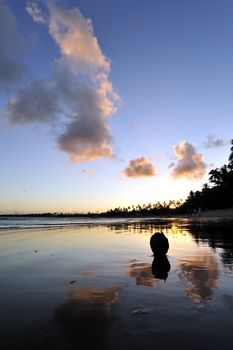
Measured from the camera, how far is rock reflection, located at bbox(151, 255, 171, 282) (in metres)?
10.2

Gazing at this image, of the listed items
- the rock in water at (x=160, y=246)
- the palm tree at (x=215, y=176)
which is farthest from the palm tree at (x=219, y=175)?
the rock in water at (x=160, y=246)

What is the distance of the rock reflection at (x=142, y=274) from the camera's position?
9.09 metres

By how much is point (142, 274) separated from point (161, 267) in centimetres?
154

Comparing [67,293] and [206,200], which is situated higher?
Answer: [206,200]

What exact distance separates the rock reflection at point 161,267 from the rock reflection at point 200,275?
0.47m

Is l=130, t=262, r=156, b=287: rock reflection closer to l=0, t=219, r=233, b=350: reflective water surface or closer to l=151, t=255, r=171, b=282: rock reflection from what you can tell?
l=0, t=219, r=233, b=350: reflective water surface

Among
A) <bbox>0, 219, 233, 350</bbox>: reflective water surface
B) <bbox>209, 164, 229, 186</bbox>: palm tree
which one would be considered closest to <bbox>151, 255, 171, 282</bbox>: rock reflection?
<bbox>0, 219, 233, 350</bbox>: reflective water surface

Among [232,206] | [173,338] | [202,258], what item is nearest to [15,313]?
[173,338]

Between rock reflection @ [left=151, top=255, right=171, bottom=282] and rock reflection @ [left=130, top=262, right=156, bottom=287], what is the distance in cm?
17

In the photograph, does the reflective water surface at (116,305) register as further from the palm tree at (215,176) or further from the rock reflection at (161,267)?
the palm tree at (215,176)

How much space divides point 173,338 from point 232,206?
100848 millimetres

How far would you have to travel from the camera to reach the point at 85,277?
1010 cm

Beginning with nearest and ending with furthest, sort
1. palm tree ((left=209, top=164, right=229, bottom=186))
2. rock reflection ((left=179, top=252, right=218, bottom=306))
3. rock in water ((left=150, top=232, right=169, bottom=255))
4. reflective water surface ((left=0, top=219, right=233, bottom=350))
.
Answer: reflective water surface ((left=0, top=219, right=233, bottom=350))
rock reflection ((left=179, top=252, right=218, bottom=306))
rock in water ((left=150, top=232, right=169, bottom=255))
palm tree ((left=209, top=164, right=229, bottom=186))

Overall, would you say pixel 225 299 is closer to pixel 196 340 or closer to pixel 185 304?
pixel 185 304
